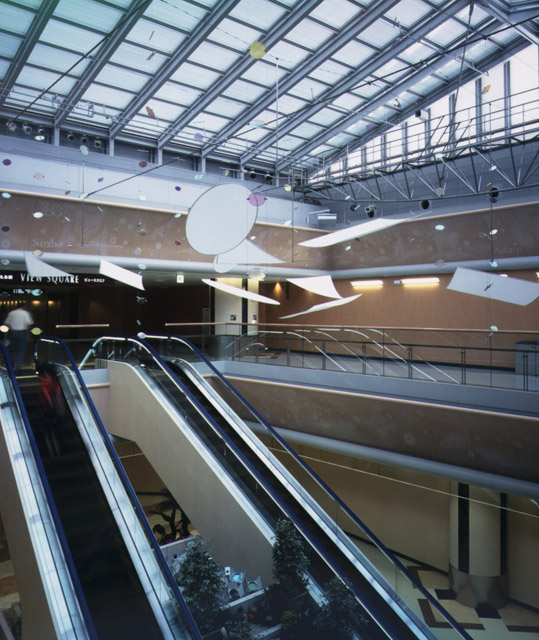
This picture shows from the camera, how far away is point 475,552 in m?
11.0

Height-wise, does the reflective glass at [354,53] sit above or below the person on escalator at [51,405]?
above

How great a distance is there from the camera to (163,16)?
41.3ft

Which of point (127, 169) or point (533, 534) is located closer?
point (533, 534)

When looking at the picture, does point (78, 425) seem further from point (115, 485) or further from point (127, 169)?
point (127, 169)

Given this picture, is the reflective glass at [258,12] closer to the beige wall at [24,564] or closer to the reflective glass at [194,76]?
the reflective glass at [194,76]

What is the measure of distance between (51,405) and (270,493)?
13.0ft

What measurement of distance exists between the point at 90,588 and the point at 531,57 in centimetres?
1696

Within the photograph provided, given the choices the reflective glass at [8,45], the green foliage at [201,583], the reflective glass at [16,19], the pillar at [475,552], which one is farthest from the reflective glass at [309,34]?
the green foliage at [201,583]

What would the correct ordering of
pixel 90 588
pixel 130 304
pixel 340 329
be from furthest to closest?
pixel 130 304 → pixel 340 329 → pixel 90 588

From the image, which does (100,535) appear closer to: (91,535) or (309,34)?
(91,535)

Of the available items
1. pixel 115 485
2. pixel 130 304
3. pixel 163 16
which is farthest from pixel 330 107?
pixel 115 485

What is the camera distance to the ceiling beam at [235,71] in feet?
42.9

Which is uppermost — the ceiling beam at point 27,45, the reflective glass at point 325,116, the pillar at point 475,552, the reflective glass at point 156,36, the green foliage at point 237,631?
the reflective glass at point 156,36

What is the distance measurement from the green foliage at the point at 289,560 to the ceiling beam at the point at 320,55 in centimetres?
885
